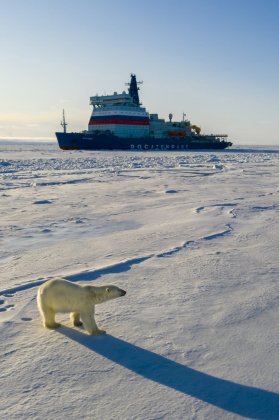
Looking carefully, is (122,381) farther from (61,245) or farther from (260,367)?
(61,245)

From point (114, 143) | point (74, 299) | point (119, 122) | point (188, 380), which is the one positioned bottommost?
point (188, 380)

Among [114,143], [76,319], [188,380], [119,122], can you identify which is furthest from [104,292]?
[119,122]

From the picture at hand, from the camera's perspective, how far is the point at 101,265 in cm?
441

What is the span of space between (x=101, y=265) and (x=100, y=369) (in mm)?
2071

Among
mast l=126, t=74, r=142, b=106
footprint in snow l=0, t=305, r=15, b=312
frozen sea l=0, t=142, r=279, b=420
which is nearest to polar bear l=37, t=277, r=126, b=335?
frozen sea l=0, t=142, r=279, b=420

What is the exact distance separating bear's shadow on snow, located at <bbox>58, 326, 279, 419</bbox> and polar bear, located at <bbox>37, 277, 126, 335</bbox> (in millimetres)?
162

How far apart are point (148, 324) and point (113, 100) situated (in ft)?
154

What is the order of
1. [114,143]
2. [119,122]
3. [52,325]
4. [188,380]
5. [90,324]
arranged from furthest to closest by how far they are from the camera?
[119,122], [114,143], [52,325], [90,324], [188,380]

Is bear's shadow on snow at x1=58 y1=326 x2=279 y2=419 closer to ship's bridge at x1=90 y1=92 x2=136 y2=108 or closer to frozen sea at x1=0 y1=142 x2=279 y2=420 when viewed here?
frozen sea at x1=0 y1=142 x2=279 y2=420

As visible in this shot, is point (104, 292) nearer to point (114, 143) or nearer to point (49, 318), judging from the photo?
point (49, 318)

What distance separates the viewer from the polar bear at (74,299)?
2768mm

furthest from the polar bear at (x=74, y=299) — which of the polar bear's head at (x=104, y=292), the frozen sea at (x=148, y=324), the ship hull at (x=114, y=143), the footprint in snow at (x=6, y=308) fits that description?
the ship hull at (x=114, y=143)

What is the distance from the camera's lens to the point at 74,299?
9.07 ft

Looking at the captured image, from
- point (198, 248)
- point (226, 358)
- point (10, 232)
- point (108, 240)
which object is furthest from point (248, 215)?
point (226, 358)
